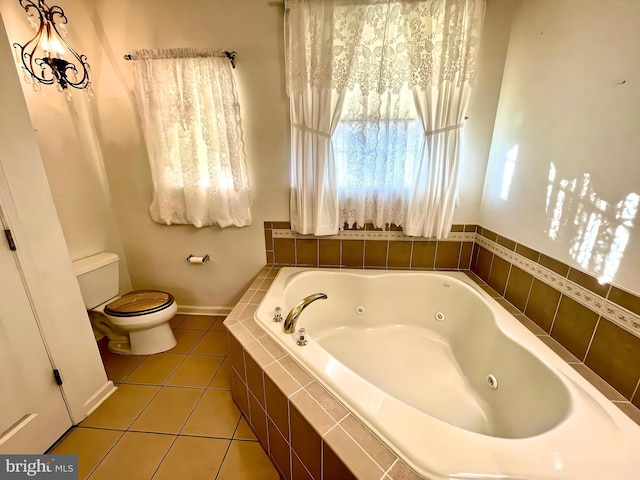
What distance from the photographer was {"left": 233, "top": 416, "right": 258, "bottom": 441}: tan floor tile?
1.26 metres

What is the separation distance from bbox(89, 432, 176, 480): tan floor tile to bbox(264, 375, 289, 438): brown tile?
2.00ft

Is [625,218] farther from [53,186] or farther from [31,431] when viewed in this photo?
[53,186]

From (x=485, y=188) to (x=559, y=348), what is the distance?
1.03 metres

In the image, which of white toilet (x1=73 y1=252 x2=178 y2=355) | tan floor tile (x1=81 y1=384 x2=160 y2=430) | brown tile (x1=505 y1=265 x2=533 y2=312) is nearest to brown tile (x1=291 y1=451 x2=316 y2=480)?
tan floor tile (x1=81 y1=384 x2=160 y2=430)

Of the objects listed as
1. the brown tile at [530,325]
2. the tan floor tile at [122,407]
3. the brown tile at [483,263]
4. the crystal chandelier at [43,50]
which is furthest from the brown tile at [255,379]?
the crystal chandelier at [43,50]

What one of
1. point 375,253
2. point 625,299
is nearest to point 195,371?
point 375,253

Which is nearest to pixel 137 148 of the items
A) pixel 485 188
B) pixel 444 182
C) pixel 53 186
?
pixel 53 186

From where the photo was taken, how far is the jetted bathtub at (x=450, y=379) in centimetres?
71

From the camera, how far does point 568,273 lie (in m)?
1.16

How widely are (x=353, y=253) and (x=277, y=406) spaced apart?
46.6 inches

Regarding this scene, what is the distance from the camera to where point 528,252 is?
4.56 feet

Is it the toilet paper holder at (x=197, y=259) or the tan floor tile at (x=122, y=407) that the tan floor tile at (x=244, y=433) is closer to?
the tan floor tile at (x=122, y=407)

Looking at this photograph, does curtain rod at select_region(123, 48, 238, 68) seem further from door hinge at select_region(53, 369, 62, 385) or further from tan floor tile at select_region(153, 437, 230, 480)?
tan floor tile at select_region(153, 437, 230, 480)

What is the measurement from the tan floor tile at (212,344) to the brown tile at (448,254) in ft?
5.67
